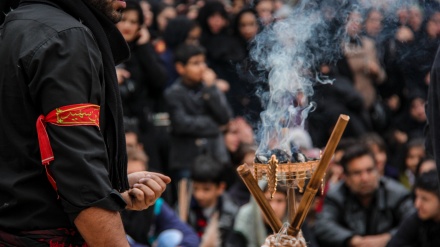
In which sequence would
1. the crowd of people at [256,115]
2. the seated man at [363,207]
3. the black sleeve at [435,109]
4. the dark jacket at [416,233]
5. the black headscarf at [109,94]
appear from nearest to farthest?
1. the black headscarf at [109,94]
2. the black sleeve at [435,109]
3. the crowd of people at [256,115]
4. the dark jacket at [416,233]
5. the seated man at [363,207]

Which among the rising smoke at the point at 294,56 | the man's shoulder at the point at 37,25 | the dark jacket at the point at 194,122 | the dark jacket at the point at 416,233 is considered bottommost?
the dark jacket at the point at 194,122

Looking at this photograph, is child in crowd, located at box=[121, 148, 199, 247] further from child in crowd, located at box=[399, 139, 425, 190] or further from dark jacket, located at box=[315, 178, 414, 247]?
child in crowd, located at box=[399, 139, 425, 190]

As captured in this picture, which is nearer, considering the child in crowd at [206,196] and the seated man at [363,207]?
the seated man at [363,207]

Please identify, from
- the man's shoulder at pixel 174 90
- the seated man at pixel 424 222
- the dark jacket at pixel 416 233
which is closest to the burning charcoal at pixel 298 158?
the seated man at pixel 424 222

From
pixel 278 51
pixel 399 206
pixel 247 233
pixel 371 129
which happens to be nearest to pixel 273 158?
pixel 278 51

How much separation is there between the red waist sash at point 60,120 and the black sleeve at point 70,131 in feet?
0.05

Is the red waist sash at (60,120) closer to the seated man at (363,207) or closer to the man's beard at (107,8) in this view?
the man's beard at (107,8)

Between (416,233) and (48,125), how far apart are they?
4.08m

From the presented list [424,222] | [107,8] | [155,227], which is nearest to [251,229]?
[155,227]

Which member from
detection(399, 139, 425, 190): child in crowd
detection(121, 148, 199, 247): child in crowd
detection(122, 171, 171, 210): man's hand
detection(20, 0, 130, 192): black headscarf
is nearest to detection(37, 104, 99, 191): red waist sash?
detection(20, 0, 130, 192): black headscarf

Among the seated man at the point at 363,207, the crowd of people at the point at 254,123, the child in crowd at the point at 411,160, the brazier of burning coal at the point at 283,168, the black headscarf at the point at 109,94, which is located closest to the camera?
the black headscarf at the point at 109,94

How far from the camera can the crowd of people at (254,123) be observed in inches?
241

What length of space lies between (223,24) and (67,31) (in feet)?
25.0

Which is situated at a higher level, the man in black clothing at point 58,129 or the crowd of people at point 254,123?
the man in black clothing at point 58,129
